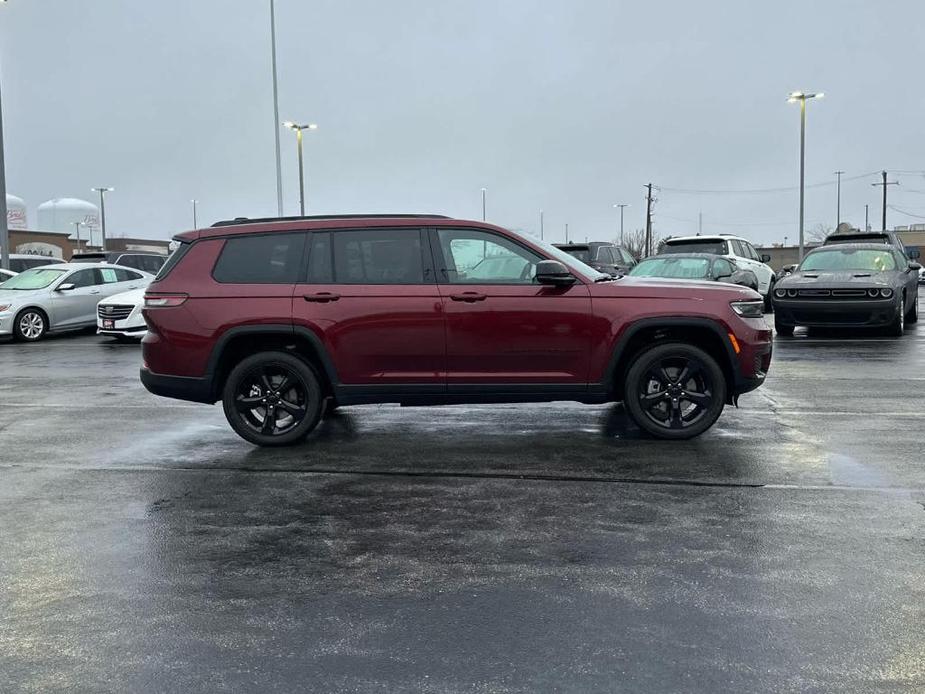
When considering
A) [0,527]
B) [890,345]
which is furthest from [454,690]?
[890,345]

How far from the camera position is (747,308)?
7.18m

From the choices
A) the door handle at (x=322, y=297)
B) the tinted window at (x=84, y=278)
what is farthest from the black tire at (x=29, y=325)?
the door handle at (x=322, y=297)

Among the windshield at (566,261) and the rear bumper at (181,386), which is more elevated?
the windshield at (566,261)

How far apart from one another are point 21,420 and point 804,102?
120 ft

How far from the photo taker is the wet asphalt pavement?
10.8 feet

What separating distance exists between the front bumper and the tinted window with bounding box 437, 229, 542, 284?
926cm

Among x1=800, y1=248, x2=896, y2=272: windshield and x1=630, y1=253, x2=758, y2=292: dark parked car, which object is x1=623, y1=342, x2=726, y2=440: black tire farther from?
x1=800, y1=248, x2=896, y2=272: windshield

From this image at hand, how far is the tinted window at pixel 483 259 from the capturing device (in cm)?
704

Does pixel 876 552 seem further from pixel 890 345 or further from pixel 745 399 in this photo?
pixel 890 345

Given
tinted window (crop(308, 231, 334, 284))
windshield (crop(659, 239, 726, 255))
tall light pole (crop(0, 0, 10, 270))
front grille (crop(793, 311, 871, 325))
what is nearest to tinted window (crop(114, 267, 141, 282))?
tall light pole (crop(0, 0, 10, 270))

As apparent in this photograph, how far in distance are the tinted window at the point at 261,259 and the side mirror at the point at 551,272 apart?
2.00m

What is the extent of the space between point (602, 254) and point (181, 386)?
57.3ft

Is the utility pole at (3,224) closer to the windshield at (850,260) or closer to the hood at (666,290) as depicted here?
the windshield at (850,260)

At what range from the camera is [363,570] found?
4316 mm
